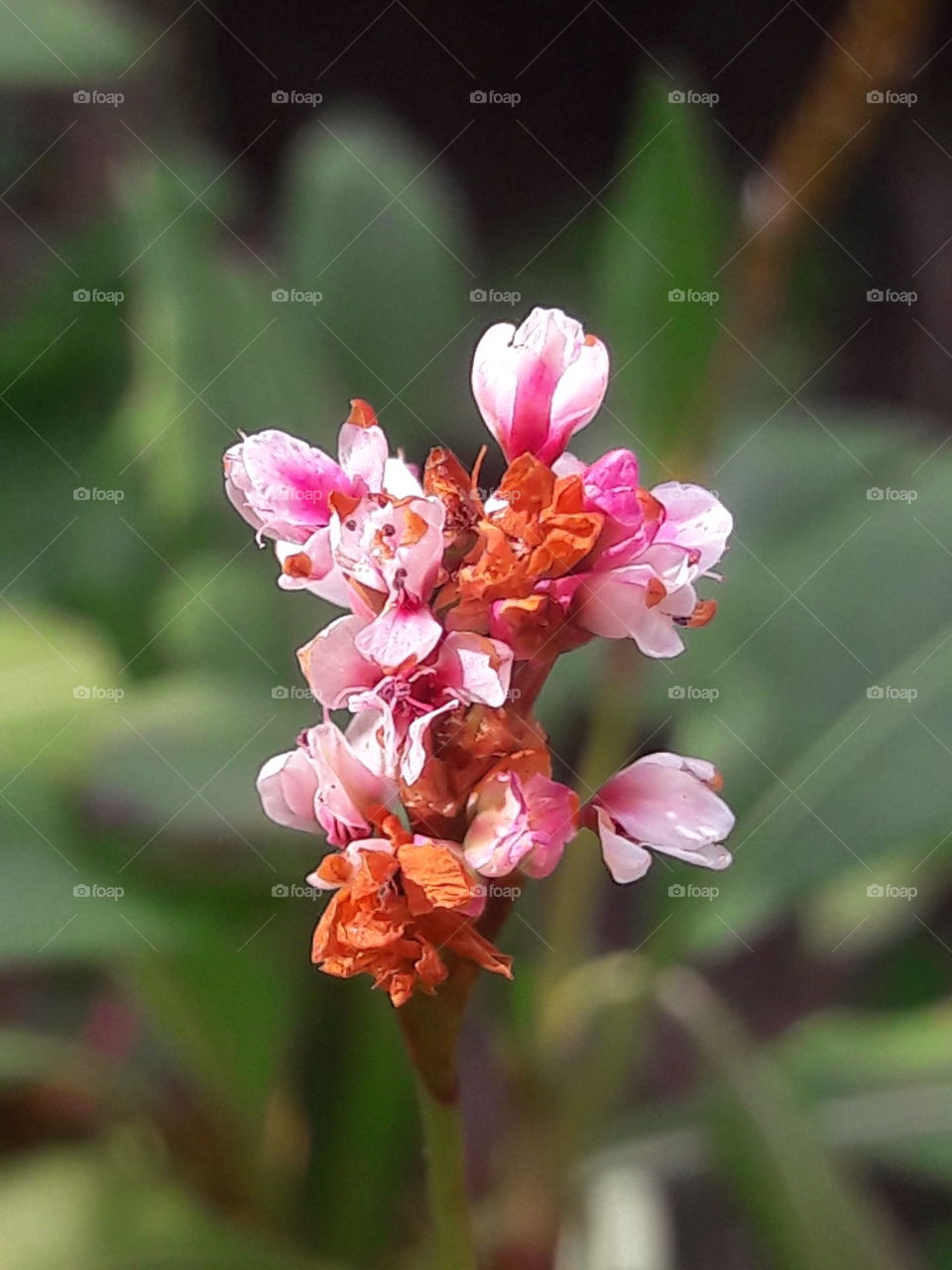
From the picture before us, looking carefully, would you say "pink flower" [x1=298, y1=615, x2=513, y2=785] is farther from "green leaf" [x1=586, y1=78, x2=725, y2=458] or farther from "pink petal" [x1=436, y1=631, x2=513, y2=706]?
"green leaf" [x1=586, y1=78, x2=725, y2=458]

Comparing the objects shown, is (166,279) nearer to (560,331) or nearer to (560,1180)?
(560,331)

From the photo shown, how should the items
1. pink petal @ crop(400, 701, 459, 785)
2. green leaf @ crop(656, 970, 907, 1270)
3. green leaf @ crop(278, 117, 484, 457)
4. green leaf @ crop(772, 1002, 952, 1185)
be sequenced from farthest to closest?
1. green leaf @ crop(278, 117, 484, 457)
2. green leaf @ crop(772, 1002, 952, 1185)
3. green leaf @ crop(656, 970, 907, 1270)
4. pink petal @ crop(400, 701, 459, 785)

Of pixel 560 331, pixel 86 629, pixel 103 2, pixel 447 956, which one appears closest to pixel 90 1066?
pixel 86 629

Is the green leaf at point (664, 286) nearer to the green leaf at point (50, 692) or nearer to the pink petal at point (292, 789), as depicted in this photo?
the green leaf at point (50, 692)

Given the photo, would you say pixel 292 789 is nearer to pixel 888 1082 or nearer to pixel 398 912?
pixel 398 912

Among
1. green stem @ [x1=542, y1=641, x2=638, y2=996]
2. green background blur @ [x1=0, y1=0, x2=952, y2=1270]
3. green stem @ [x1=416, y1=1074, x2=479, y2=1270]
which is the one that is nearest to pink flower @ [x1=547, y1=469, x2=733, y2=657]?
green stem @ [x1=416, y1=1074, x2=479, y2=1270]

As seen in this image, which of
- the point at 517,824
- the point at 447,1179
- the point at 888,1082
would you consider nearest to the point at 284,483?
the point at 517,824

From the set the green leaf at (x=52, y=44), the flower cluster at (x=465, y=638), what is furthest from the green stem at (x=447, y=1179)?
the green leaf at (x=52, y=44)

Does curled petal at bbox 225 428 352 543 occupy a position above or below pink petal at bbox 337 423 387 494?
below
